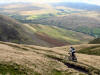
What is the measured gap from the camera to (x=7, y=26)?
633 ft

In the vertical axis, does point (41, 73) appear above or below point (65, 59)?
below

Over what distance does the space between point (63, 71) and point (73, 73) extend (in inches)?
96.6

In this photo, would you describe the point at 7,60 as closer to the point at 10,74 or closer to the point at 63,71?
the point at 10,74

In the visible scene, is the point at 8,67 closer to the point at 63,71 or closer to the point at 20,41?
the point at 63,71

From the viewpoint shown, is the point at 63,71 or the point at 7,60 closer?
the point at 7,60

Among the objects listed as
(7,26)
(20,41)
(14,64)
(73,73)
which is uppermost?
(7,26)

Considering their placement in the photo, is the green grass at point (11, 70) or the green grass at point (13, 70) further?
the green grass at point (13, 70)

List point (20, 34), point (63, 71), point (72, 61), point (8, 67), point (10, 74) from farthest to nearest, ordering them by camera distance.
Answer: point (20, 34)
point (72, 61)
point (63, 71)
point (8, 67)
point (10, 74)

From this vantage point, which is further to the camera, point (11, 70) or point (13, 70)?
point (13, 70)

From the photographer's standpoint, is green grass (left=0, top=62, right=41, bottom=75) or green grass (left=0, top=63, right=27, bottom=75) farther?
green grass (left=0, top=62, right=41, bottom=75)

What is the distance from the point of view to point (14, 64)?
32.4 metres

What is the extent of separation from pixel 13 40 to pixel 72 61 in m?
134

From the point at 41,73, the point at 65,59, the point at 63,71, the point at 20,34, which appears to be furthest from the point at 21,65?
the point at 20,34

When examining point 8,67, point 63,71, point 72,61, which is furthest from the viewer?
point 72,61
